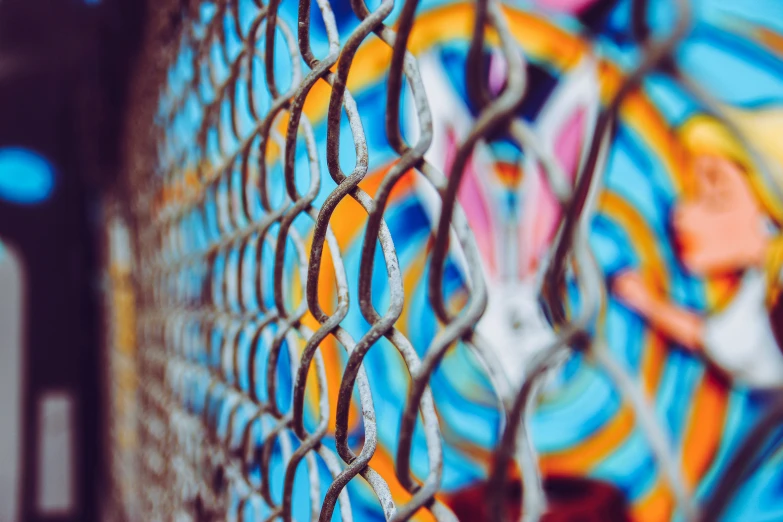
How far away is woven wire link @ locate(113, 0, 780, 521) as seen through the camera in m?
0.18

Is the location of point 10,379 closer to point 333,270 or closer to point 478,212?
point 478,212

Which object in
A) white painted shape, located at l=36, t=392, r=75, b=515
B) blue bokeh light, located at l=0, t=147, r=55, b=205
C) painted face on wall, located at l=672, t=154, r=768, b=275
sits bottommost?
white painted shape, located at l=36, t=392, r=75, b=515

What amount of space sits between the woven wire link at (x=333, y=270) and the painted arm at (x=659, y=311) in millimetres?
1529

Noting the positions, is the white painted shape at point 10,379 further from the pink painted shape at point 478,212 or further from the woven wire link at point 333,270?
the pink painted shape at point 478,212

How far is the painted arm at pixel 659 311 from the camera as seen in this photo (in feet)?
6.04

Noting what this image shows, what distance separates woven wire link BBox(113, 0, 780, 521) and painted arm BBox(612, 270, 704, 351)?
1.53 metres

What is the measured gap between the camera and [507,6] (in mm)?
2018

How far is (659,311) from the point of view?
6.25 feet

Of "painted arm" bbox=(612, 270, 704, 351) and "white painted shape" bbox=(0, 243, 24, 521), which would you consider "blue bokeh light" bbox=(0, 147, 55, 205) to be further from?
"painted arm" bbox=(612, 270, 704, 351)

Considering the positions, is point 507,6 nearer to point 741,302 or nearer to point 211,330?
point 741,302

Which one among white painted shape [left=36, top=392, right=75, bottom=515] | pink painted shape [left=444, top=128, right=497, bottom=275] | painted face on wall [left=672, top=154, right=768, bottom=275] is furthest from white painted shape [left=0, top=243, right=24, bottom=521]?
painted face on wall [left=672, top=154, right=768, bottom=275]

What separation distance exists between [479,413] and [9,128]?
199 centimetres

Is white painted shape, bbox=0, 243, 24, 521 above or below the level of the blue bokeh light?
below

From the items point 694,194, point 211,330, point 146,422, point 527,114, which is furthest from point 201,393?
point 694,194
